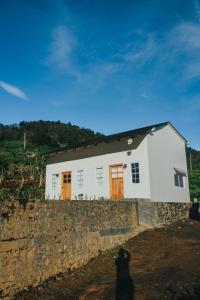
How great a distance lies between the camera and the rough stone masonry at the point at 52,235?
7391 mm

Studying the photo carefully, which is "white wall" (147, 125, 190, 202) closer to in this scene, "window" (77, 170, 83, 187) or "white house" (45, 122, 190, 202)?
"white house" (45, 122, 190, 202)

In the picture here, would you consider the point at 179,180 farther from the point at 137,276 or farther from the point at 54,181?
the point at 137,276

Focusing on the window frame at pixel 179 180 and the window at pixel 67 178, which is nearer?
the window frame at pixel 179 180

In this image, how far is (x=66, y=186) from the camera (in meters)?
19.8

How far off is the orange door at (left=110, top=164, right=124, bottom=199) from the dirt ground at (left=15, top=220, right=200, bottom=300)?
14.8 ft

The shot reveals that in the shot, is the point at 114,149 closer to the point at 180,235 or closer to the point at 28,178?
the point at 180,235

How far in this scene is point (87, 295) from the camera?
7609mm

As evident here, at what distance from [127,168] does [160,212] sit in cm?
312

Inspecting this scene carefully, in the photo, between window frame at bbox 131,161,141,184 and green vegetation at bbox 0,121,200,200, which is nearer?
window frame at bbox 131,161,141,184

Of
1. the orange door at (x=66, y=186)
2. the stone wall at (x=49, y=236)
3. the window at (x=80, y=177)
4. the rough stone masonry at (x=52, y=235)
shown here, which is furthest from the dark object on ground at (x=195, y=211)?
the orange door at (x=66, y=186)

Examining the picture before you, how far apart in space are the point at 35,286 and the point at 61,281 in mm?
892

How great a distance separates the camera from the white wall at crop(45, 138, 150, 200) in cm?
1574

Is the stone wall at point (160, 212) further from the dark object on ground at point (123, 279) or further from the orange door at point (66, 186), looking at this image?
the orange door at point (66, 186)

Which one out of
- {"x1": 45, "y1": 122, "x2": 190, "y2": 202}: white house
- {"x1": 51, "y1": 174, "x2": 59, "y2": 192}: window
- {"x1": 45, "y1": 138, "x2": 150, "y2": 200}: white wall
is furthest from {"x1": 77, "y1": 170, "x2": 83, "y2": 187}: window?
{"x1": 51, "y1": 174, "x2": 59, "y2": 192}: window
